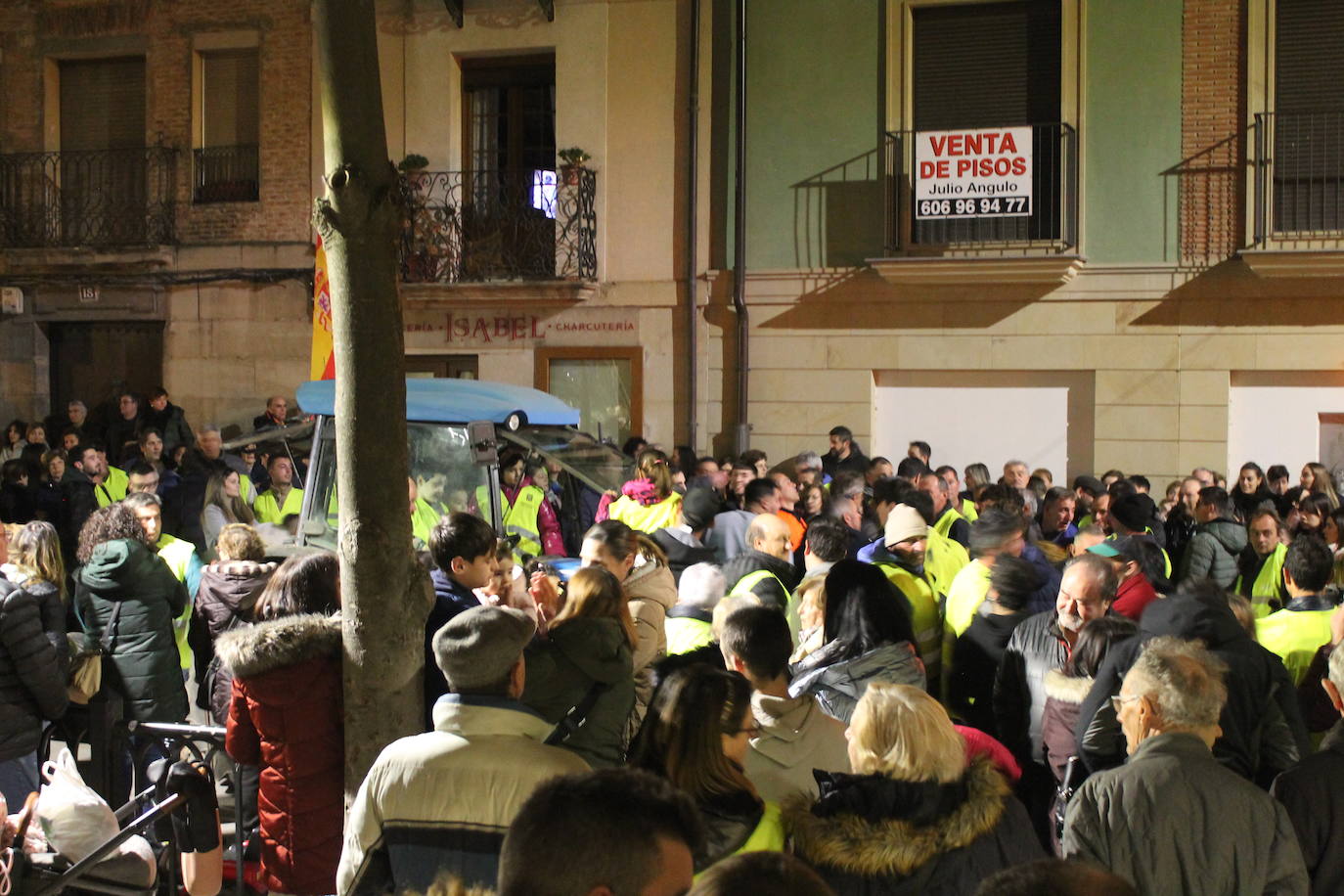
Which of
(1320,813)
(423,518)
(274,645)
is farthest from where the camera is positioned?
(423,518)

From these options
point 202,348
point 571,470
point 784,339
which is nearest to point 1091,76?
point 784,339

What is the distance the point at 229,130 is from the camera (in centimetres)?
1725

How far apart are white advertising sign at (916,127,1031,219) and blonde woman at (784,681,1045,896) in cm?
1226

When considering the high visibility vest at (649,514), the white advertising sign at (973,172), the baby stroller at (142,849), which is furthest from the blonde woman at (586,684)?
the white advertising sign at (973,172)

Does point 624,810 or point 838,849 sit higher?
point 624,810

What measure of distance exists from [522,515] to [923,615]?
3.15m

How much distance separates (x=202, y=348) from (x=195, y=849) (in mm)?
13878

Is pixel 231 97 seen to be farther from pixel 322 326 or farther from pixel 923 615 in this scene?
pixel 923 615

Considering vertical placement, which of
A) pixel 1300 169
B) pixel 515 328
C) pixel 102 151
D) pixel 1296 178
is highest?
pixel 102 151

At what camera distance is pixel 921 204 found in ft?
49.0

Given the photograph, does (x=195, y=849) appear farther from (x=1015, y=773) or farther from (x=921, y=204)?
(x=921, y=204)

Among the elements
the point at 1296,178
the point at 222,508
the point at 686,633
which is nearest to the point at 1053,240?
the point at 1296,178

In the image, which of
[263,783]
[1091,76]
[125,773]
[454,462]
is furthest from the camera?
[1091,76]

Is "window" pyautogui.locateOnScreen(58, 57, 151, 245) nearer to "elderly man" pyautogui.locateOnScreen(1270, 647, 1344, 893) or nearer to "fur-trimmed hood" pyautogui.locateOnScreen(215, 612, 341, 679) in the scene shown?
"fur-trimmed hood" pyautogui.locateOnScreen(215, 612, 341, 679)
